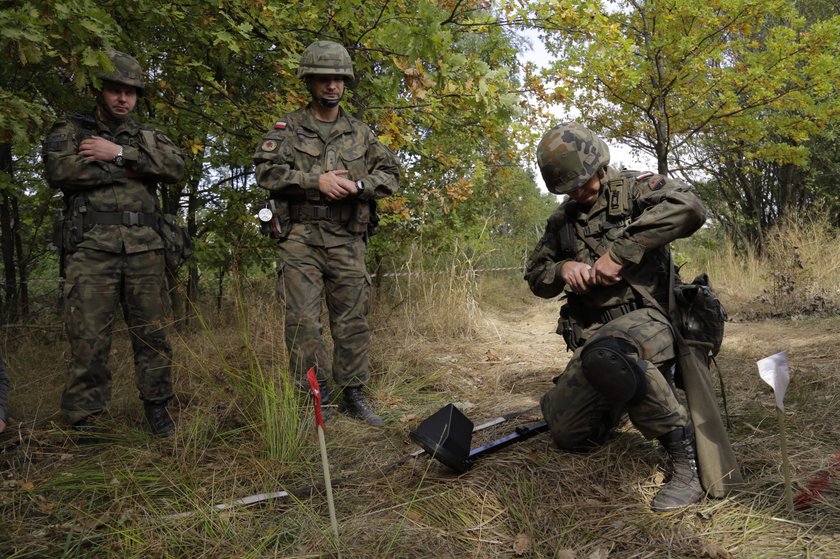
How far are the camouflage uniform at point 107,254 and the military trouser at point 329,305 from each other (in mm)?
707

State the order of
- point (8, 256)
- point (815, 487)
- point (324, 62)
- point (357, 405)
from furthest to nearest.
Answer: point (8, 256) < point (357, 405) < point (324, 62) < point (815, 487)

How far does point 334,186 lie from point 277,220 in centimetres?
40

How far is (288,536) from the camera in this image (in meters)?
2.00

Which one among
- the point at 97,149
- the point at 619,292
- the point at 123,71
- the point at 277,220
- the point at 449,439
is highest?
the point at 123,71

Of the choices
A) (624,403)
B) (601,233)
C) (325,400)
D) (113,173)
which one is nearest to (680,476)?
(624,403)

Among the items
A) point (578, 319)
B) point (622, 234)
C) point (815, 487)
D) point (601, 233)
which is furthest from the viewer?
point (578, 319)

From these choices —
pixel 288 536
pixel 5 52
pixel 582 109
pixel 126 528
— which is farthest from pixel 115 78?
pixel 582 109

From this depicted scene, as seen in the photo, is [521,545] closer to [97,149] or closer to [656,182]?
[656,182]

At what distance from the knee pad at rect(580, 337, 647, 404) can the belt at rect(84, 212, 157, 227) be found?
2.47 m

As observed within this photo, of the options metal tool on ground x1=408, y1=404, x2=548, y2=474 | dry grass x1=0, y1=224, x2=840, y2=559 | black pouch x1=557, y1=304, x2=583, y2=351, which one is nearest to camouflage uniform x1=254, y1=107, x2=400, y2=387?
dry grass x1=0, y1=224, x2=840, y2=559

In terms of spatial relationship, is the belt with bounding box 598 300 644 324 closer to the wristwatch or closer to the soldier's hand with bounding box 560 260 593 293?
the soldier's hand with bounding box 560 260 593 293

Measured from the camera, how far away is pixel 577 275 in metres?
2.67

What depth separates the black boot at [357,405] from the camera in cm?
332

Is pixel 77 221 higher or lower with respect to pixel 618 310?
higher
